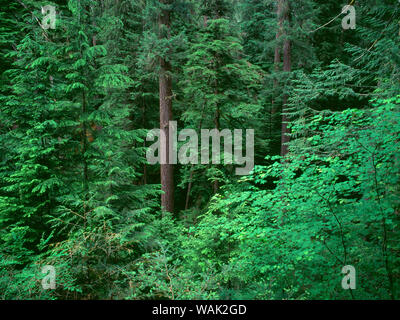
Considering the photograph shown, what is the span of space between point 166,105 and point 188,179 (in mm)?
3781

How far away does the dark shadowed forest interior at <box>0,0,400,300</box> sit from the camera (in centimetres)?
376

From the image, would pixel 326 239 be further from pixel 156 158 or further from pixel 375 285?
pixel 156 158

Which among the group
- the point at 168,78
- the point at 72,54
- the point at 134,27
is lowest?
the point at 72,54

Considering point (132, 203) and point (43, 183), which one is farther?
point (132, 203)

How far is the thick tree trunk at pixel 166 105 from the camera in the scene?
10031mm

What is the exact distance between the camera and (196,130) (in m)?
11.6

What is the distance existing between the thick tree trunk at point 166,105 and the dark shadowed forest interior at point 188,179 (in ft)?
0.20

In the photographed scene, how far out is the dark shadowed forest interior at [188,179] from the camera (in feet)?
12.3

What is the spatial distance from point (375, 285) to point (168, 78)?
976 centimetres

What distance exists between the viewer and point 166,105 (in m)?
10.7

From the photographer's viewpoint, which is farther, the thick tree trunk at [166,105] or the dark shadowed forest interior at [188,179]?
the thick tree trunk at [166,105]

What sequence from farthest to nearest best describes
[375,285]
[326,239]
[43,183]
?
[43,183] < [326,239] < [375,285]
